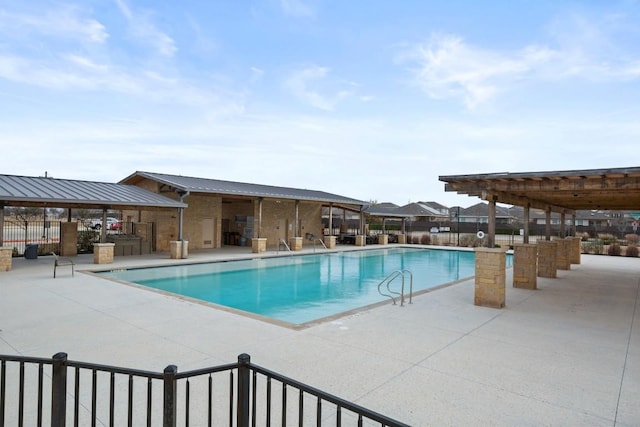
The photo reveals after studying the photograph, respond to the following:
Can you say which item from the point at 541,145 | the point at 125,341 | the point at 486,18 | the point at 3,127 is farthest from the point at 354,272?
the point at 3,127

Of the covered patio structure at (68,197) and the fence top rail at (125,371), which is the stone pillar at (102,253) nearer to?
the covered patio structure at (68,197)

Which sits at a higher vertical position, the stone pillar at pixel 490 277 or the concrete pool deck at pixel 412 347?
the stone pillar at pixel 490 277

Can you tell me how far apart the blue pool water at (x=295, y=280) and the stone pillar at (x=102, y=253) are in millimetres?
1497

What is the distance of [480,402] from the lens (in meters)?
3.99

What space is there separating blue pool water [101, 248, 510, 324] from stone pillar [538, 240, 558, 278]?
3.07 meters

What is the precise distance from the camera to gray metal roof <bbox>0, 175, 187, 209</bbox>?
13.1 metres

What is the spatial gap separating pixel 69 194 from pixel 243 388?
14.9m

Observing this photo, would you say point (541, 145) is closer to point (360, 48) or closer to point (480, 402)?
point (360, 48)

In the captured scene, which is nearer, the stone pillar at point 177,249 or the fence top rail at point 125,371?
the fence top rail at point 125,371

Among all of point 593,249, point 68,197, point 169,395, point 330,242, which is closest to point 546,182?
point 169,395

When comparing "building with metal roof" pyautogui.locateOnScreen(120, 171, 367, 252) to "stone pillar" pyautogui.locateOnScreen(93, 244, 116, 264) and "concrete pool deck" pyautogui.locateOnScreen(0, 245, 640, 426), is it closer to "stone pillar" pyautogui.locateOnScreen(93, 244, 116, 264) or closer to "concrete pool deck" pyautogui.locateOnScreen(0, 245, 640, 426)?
"stone pillar" pyautogui.locateOnScreen(93, 244, 116, 264)

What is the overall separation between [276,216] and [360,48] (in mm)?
13302

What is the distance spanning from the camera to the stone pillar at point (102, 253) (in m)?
14.9

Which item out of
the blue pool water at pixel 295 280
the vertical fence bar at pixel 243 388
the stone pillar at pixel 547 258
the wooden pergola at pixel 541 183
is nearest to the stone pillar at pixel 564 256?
the stone pillar at pixel 547 258
